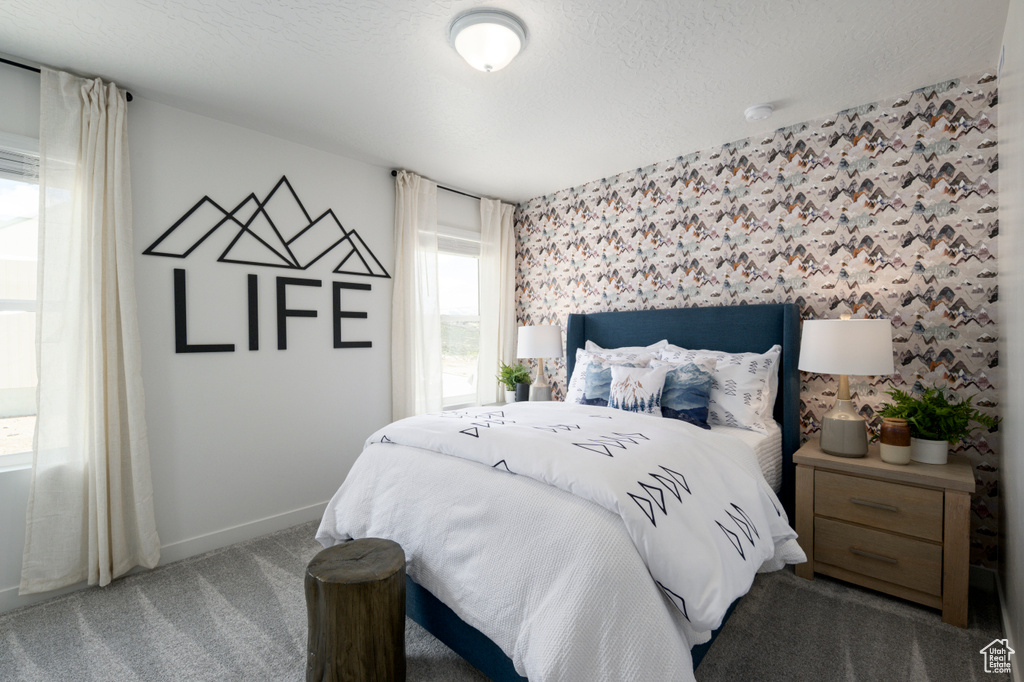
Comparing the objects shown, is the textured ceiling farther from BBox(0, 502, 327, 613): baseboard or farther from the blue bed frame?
BBox(0, 502, 327, 613): baseboard

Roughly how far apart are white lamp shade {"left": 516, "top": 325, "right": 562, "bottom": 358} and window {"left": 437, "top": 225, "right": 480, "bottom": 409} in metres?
0.55

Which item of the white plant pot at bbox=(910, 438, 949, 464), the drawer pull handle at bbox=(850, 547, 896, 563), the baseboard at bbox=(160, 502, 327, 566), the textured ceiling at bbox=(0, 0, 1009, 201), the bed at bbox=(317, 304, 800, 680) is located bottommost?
the baseboard at bbox=(160, 502, 327, 566)

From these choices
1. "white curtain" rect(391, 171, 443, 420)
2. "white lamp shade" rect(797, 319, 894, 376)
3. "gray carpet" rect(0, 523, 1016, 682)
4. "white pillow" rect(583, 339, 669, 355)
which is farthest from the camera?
"white curtain" rect(391, 171, 443, 420)

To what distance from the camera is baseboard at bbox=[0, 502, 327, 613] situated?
6.91 ft

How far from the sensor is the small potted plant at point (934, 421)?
2.08 meters

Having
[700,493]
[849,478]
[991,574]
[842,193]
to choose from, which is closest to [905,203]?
[842,193]

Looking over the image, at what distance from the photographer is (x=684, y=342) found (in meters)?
3.16

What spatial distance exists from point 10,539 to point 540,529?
2488 millimetres

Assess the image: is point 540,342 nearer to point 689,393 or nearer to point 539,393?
point 539,393

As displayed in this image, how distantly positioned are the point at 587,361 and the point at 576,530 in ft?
6.28

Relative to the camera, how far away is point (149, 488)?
93.9 inches

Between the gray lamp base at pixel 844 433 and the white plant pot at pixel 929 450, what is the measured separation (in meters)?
0.19

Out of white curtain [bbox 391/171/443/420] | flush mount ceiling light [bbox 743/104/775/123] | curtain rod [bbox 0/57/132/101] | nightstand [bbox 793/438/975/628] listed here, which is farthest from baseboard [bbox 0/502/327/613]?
flush mount ceiling light [bbox 743/104/775/123]

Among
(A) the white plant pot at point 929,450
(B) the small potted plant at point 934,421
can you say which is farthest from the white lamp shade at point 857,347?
(A) the white plant pot at point 929,450
